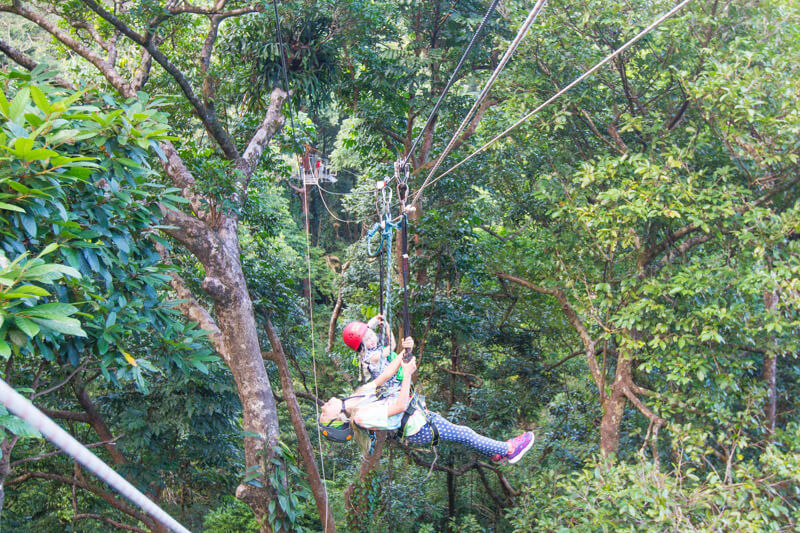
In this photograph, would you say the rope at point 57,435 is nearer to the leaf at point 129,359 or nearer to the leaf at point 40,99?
the leaf at point 40,99

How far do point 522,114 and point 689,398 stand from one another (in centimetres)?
261

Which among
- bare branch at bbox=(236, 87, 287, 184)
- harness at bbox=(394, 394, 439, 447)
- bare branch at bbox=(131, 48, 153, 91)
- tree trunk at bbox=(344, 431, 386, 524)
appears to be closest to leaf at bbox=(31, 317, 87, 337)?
harness at bbox=(394, 394, 439, 447)

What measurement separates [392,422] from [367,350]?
1.79 feet

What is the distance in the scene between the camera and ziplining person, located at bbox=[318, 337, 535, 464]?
3504 mm

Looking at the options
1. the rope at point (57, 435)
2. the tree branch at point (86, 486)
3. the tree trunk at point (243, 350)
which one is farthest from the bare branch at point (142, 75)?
the rope at point (57, 435)

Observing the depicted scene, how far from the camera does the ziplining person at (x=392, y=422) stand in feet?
11.5

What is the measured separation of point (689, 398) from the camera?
448cm

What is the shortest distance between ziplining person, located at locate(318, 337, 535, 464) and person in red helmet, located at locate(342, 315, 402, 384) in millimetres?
201

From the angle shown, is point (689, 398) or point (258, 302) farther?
point (258, 302)

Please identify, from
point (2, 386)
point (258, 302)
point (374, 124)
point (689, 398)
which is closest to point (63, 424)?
point (258, 302)

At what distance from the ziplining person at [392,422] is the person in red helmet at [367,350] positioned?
20cm

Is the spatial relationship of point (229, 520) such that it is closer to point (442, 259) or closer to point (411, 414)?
point (442, 259)

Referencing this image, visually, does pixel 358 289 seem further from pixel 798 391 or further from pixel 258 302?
pixel 798 391

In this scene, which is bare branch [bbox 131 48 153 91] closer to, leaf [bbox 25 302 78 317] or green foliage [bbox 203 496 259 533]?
leaf [bbox 25 302 78 317]
